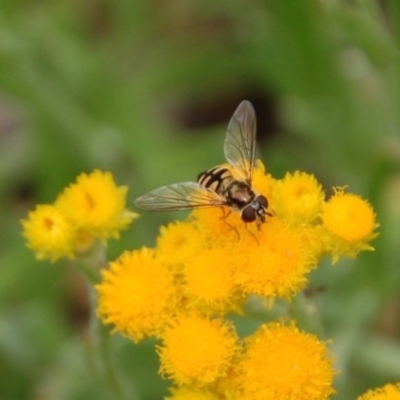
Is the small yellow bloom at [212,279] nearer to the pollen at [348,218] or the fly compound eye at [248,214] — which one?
Answer: the fly compound eye at [248,214]

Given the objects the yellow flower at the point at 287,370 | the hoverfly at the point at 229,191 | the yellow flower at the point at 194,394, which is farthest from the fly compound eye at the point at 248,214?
the yellow flower at the point at 194,394

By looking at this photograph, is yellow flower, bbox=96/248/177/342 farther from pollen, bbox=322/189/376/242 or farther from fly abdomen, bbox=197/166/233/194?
pollen, bbox=322/189/376/242

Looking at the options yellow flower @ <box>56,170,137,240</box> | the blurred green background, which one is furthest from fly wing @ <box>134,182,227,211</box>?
the blurred green background

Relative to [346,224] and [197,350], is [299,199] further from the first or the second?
[197,350]

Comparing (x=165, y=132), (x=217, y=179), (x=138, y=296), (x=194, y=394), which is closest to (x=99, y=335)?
(x=138, y=296)

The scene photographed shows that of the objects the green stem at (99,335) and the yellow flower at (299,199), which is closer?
the yellow flower at (299,199)

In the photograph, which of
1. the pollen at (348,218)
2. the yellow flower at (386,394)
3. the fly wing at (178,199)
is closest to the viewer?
the yellow flower at (386,394)
